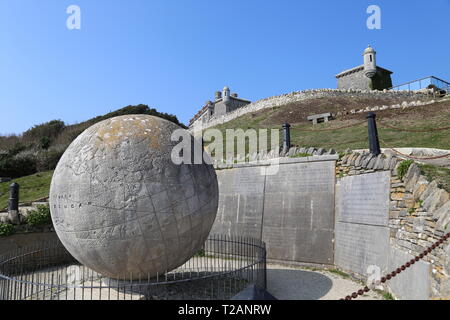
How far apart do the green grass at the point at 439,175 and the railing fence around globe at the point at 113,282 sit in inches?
154

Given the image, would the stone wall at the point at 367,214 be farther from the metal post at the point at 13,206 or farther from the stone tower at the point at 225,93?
the stone tower at the point at 225,93

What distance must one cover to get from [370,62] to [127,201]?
180 feet

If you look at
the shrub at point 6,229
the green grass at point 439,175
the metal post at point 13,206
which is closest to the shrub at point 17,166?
the metal post at point 13,206

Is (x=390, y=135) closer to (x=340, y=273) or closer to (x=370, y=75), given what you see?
(x=340, y=273)

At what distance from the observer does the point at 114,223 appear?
542cm

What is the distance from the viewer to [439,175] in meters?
6.34

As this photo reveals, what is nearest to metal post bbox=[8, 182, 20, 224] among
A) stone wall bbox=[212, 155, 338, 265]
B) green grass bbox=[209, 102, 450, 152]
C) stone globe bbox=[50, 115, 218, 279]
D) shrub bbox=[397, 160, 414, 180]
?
stone globe bbox=[50, 115, 218, 279]

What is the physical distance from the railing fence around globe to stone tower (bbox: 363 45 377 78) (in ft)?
161

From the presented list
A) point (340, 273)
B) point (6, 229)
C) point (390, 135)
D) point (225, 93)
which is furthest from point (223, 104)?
point (340, 273)

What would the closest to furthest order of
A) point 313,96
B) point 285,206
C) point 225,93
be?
point 285,206 → point 313,96 → point 225,93

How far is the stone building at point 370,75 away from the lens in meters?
49.9

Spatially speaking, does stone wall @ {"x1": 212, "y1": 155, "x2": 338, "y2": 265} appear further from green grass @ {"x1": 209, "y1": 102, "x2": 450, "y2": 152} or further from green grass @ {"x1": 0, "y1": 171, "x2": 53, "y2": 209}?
green grass @ {"x1": 0, "y1": 171, "x2": 53, "y2": 209}
